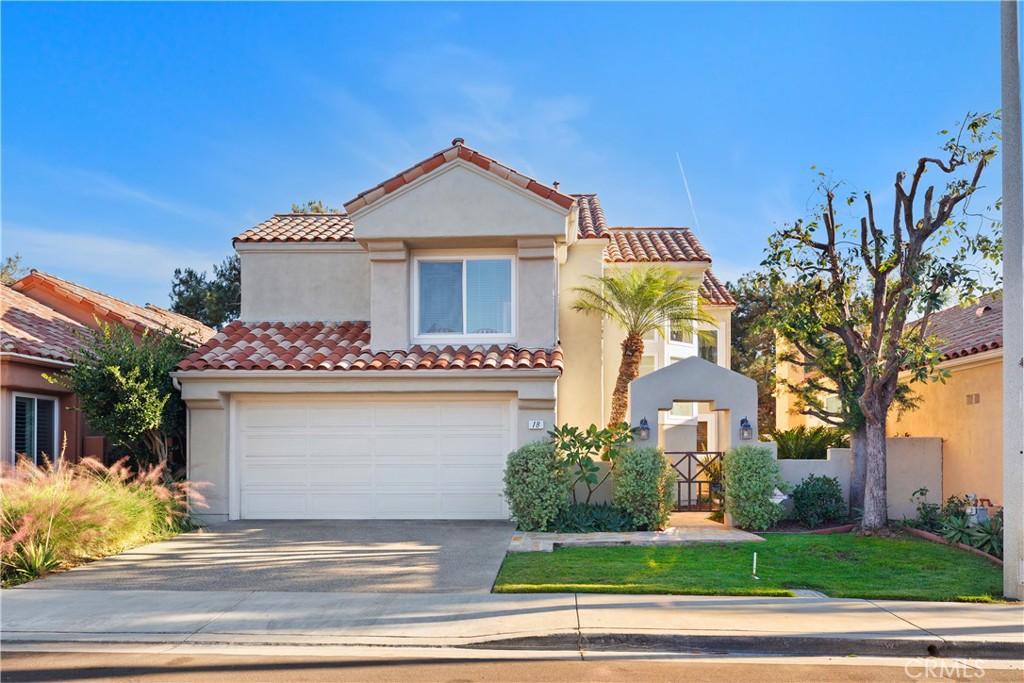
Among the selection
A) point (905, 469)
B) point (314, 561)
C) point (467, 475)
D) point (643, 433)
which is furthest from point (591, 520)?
point (905, 469)

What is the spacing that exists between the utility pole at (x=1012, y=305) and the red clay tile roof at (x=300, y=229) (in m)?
11.8

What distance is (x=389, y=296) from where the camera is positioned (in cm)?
1497

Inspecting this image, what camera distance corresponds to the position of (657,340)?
19047 mm

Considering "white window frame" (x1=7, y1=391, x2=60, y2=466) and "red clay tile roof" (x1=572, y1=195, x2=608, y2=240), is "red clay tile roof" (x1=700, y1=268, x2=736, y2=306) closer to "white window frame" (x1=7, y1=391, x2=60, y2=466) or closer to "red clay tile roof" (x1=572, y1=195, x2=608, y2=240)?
"red clay tile roof" (x1=572, y1=195, x2=608, y2=240)

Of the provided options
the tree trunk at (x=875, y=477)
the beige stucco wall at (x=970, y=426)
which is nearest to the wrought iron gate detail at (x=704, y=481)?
the tree trunk at (x=875, y=477)

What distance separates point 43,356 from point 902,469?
16.2 meters

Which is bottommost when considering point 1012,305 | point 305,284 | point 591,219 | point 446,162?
point 1012,305

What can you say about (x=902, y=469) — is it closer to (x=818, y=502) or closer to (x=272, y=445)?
(x=818, y=502)

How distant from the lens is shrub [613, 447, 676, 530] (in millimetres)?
12758

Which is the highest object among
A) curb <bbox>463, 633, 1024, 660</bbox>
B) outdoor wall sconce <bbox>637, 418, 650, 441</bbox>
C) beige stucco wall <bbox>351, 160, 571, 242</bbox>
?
beige stucco wall <bbox>351, 160, 571, 242</bbox>

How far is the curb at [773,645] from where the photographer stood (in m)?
6.99

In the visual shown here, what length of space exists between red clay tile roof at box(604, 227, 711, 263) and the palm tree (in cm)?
147

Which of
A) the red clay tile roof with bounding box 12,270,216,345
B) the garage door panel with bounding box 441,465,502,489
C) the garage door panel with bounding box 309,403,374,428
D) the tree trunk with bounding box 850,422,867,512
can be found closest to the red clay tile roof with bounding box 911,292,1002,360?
the tree trunk with bounding box 850,422,867,512

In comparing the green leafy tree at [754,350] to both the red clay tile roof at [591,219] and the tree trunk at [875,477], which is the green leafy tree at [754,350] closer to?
the red clay tile roof at [591,219]
